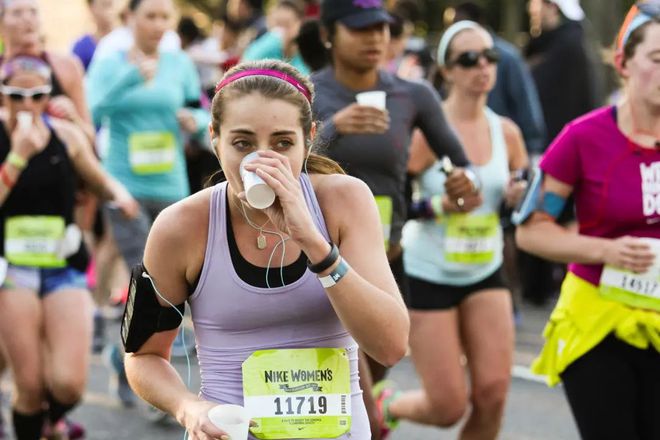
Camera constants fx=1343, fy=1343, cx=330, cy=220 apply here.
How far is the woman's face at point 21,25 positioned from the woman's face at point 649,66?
377 centimetres

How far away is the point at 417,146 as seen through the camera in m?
6.30

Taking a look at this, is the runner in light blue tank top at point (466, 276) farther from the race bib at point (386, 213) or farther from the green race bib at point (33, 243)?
the green race bib at point (33, 243)

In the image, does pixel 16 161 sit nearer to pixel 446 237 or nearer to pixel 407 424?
pixel 446 237

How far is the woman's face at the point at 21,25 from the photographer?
23.7 ft

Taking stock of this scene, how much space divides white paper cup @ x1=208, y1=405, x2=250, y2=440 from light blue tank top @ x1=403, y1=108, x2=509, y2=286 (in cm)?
312

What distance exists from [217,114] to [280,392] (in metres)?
0.71

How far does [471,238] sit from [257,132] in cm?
314

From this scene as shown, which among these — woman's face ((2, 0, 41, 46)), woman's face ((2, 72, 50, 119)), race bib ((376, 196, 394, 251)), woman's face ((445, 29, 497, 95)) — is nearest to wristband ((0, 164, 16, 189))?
woman's face ((2, 72, 50, 119))

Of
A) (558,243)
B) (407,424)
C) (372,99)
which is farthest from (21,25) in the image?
(558,243)

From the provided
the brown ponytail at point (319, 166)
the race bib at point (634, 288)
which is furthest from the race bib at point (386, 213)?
the brown ponytail at point (319, 166)

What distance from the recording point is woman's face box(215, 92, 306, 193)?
3.19 meters

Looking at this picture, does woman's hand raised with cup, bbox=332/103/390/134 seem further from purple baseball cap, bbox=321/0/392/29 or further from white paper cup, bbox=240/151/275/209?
white paper cup, bbox=240/151/275/209

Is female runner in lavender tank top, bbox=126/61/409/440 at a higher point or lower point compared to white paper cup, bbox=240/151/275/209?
lower

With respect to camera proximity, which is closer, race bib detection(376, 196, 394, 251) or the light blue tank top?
race bib detection(376, 196, 394, 251)
